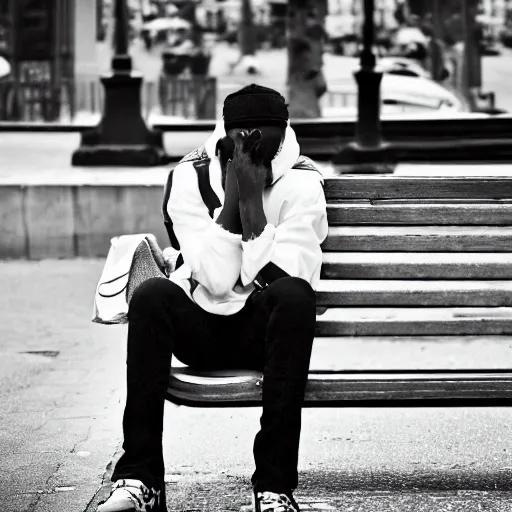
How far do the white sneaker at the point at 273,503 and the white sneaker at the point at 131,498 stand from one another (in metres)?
0.30

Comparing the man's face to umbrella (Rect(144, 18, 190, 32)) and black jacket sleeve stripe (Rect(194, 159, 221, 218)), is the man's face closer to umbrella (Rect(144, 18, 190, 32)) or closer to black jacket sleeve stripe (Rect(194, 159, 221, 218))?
black jacket sleeve stripe (Rect(194, 159, 221, 218))

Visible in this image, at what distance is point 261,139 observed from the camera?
3.86m

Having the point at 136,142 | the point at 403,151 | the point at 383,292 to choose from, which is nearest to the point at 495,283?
the point at 383,292

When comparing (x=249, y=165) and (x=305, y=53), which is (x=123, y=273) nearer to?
(x=249, y=165)

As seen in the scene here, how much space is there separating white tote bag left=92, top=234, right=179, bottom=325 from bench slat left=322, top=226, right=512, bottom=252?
59cm

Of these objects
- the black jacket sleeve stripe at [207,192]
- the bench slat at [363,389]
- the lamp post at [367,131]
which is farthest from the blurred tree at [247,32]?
the bench slat at [363,389]

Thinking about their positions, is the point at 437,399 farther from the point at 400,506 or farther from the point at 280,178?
the point at 280,178

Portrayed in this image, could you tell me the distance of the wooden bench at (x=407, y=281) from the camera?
3.76 meters

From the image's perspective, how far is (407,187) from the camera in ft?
14.4

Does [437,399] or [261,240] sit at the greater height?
[261,240]

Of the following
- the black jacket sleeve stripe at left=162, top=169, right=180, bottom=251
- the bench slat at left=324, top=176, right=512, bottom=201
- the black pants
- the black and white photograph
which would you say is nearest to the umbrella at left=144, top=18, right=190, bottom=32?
Answer: the black and white photograph

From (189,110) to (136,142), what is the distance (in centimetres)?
670

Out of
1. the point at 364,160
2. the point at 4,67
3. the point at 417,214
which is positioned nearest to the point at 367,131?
the point at 364,160

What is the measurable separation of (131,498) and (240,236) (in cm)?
85
